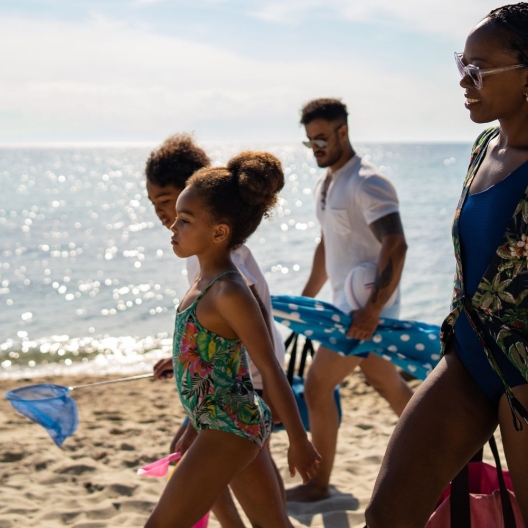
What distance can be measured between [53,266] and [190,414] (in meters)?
16.5

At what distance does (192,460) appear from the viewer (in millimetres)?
2930

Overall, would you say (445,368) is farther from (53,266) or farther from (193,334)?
(53,266)

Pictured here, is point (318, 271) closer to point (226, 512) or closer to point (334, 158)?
point (334, 158)

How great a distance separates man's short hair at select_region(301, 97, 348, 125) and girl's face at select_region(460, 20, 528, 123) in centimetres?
226

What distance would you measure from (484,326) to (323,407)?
229cm

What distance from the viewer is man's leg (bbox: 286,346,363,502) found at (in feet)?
15.5

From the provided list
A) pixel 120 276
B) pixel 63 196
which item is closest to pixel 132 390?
pixel 120 276

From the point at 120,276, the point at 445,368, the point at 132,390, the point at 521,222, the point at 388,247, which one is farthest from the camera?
the point at 120,276

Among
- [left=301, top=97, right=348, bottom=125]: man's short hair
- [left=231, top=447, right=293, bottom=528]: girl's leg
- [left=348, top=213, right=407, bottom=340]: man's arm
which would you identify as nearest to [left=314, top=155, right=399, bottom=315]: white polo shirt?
[left=348, top=213, right=407, bottom=340]: man's arm

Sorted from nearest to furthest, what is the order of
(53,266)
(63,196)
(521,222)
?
(521,222)
(53,266)
(63,196)

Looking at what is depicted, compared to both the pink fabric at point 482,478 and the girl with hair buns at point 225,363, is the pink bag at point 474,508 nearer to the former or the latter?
the pink fabric at point 482,478

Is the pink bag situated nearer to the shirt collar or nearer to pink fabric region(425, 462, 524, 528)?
pink fabric region(425, 462, 524, 528)

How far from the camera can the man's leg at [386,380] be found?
16.1ft

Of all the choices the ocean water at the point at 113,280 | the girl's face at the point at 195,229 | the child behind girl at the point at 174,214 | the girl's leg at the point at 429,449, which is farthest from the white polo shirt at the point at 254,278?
the ocean water at the point at 113,280
